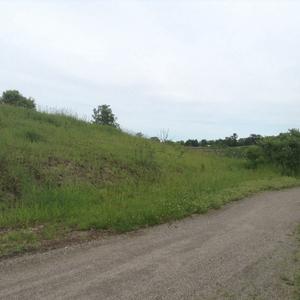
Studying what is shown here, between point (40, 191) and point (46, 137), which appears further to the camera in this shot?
point (46, 137)

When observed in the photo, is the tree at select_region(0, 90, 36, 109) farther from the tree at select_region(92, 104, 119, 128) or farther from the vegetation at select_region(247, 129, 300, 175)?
the vegetation at select_region(247, 129, 300, 175)

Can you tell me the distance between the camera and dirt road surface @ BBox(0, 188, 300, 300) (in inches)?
206

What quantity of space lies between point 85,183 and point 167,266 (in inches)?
257

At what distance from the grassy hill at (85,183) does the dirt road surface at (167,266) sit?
0.77 m

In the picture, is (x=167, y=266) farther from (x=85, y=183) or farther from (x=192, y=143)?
(x=192, y=143)

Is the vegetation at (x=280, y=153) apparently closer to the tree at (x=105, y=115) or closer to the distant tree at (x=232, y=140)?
the tree at (x=105, y=115)

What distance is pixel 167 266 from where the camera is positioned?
6238mm

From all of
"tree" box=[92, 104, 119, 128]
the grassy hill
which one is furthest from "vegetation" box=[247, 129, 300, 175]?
"tree" box=[92, 104, 119, 128]

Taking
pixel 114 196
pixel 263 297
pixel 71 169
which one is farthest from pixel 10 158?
pixel 263 297

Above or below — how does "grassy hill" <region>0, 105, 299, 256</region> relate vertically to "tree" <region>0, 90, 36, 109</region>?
below

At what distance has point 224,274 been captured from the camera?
5.96 metres

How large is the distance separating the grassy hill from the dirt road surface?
0.77m

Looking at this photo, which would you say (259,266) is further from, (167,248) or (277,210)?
(277,210)

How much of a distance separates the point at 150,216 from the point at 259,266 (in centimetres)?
330
